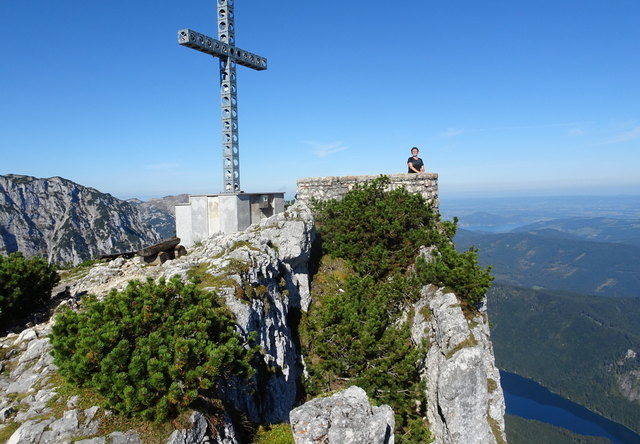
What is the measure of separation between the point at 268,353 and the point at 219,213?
26.1ft

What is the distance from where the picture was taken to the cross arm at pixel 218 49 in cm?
1648

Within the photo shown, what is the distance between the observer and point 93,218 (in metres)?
129

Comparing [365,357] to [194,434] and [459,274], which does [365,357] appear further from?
[194,434]

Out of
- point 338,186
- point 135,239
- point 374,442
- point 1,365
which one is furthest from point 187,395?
point 135,239

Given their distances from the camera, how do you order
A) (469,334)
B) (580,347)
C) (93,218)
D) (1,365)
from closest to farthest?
(1,365) < (469,334) < (93,218) < (580,347)

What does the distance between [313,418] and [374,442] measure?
131 cm

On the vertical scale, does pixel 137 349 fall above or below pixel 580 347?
above

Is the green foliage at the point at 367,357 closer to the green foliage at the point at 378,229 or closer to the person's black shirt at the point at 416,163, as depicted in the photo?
the green foliage at the point at 378,229

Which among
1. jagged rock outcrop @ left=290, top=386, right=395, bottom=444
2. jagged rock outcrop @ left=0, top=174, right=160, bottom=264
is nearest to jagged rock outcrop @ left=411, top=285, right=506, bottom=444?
jagged rock outcrop @ left=290, top=386, right=395, bottom=444

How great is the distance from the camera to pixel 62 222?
122812mm

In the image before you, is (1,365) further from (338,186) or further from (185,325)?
(338,186)

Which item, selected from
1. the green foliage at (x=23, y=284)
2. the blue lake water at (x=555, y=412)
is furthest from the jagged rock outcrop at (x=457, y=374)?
the blue lake water at (x=555, y=412)

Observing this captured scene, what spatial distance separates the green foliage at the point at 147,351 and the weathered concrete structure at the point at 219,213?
883 cm

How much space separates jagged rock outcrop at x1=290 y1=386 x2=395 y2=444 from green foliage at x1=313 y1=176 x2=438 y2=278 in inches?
376
